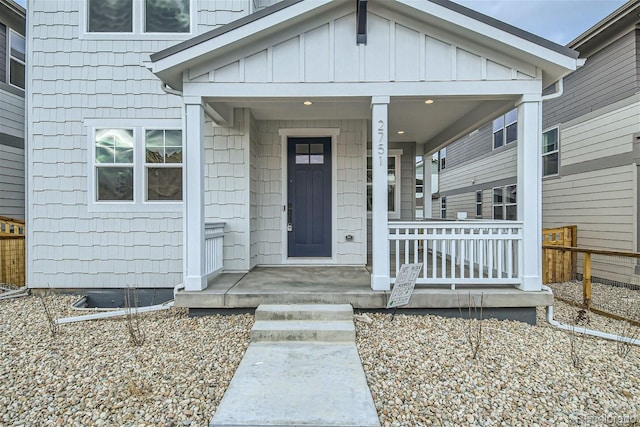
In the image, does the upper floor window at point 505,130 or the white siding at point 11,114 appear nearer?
the white siding at point 11,114

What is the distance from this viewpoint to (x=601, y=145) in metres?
6.87

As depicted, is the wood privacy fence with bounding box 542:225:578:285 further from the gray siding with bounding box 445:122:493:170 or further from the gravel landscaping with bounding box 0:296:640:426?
the gray siding with bounding box 445:122:493:170

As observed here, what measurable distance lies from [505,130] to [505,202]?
2111 millimetres

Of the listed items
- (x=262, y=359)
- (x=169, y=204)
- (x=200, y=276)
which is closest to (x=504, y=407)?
(x=262, y=359)

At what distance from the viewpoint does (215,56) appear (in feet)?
13.2

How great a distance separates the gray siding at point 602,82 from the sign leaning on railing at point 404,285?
585 centimetres

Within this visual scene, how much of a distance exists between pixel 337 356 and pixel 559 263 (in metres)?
6.05

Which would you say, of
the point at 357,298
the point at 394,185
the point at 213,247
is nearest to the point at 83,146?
the point at 213,247

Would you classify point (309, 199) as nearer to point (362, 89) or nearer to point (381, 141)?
point (381, 141)

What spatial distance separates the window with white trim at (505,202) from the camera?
970 centimetres

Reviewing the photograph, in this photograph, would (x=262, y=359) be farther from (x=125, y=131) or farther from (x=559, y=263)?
(x=559, y=263)

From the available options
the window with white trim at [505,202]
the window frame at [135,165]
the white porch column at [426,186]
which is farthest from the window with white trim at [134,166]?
the window with white trim at [505,202]

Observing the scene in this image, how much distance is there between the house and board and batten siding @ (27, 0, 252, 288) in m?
0.02

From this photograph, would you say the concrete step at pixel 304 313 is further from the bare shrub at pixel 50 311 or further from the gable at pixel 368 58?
the gable at pixel 368 58
